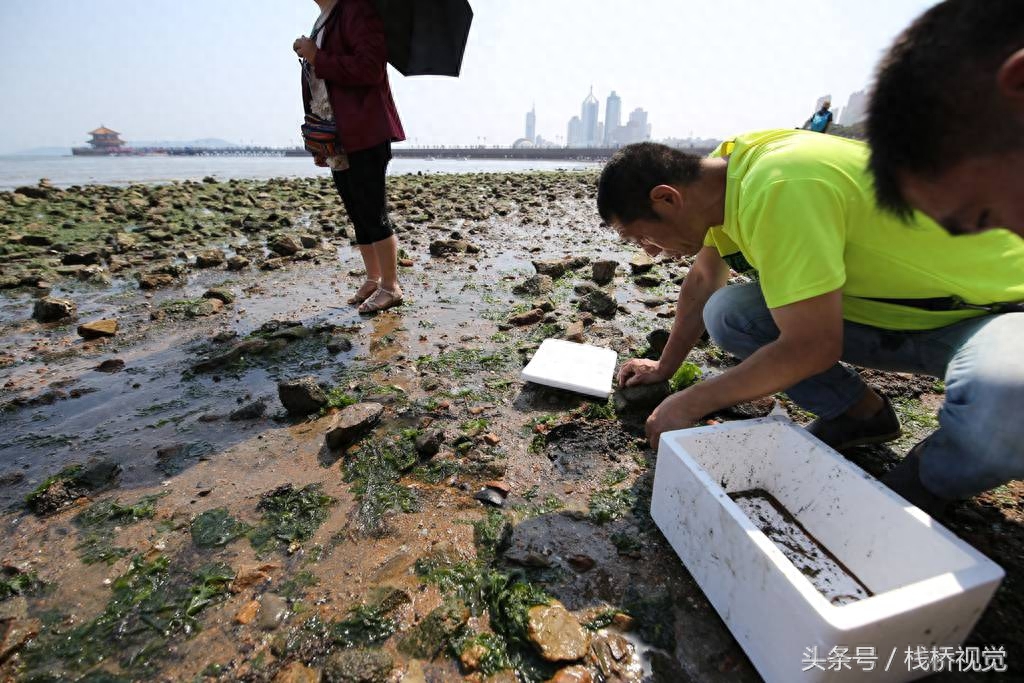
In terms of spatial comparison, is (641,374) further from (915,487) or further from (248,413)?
(248,413)

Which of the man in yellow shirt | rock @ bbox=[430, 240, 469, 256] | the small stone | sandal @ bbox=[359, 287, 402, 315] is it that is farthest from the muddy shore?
rock @ bbox=[430, 240, 469, 256]

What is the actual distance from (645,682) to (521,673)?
0.30 meters

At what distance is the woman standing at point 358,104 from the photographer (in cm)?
325

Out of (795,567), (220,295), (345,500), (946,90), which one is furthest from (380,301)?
(946,90)

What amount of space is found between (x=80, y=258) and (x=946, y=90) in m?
6.54

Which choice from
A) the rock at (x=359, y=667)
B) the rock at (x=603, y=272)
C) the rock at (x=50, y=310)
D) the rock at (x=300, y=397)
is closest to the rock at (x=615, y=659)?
the rock at (x=359, y=667)

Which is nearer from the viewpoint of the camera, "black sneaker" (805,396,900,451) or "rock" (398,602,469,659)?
"rock" (398,602,469,659)

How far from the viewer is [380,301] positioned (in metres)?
3.85

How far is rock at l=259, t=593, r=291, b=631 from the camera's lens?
1.40 meters

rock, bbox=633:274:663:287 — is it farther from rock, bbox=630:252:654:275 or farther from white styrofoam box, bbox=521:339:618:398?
white styrofoam box, bbox=521:339:618:398

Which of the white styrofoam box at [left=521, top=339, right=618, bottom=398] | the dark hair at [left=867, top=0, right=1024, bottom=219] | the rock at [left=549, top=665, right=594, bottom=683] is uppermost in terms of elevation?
the dark hair at [left=867, top=0, right=1024, bottom=219]

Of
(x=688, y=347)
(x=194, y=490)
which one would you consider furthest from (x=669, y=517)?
(x=194, y=490)

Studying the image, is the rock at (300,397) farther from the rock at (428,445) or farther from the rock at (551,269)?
the rock at (551,269)

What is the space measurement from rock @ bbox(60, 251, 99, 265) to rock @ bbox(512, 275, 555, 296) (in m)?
4.25
